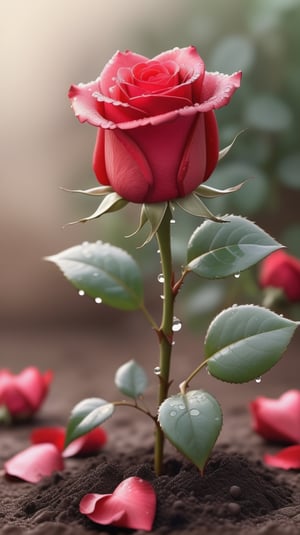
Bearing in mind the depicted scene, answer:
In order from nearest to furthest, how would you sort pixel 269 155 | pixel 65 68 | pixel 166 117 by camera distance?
pixel 166 117
pixel 269 155
pixel 65 68

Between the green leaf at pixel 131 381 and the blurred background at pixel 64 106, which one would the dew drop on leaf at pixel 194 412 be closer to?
the green leaf at pixel 131 381

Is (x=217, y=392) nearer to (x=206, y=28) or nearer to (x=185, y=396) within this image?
(x=185, y=396)

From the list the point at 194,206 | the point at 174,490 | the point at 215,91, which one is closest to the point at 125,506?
the point at 174,490

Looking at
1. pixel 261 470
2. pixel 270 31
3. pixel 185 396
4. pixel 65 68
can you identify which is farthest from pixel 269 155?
pixel 185 396

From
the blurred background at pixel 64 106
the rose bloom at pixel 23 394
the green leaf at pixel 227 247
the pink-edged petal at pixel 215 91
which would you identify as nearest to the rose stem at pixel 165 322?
the green leaf at pixel 227 247

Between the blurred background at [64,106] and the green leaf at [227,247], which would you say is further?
the blurred background at [64,106]

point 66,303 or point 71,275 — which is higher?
point 71,275
